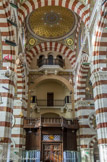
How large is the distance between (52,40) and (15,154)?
32.6 feet

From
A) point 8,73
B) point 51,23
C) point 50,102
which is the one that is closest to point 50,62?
point 51,23

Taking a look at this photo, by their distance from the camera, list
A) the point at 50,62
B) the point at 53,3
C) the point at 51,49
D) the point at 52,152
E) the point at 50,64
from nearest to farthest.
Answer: the point at 53,3
the point at 52,152
the point at 50,64
the point at 50,62
the point at 51,49

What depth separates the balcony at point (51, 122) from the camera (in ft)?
44.8

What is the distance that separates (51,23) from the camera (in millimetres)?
15766

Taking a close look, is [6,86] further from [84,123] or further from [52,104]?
[52,104]

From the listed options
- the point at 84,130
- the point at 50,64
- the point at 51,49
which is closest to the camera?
the point at 84,130

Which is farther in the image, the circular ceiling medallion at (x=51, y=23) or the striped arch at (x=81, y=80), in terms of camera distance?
the circular ceiling medallion at (x=51, y=23)

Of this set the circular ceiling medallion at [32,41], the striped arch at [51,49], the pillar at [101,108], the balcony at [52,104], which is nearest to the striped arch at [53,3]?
the pillar at [101,108]

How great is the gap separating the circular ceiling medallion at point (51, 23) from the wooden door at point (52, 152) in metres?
9.12

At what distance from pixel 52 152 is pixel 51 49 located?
29.2ft

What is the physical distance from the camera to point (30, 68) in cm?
1650

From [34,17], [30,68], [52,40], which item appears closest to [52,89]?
[30,68]

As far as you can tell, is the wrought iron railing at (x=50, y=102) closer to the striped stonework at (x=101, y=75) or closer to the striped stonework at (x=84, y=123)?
the striped stonework at (x=84, y=123)

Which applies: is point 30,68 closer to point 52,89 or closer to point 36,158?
point 52,89
